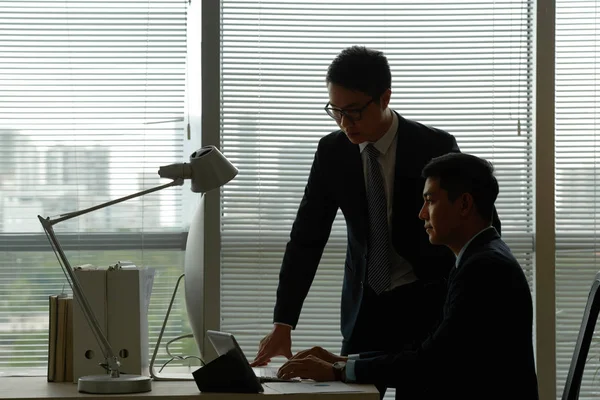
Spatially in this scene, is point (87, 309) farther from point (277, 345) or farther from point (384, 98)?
point (384, 98)

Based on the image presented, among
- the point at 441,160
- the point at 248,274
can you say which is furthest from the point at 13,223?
the point at 441,160

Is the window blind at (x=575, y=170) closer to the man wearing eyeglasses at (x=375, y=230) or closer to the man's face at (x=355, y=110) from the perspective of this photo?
the man wearing eyeglasses at (x=375, y=230)

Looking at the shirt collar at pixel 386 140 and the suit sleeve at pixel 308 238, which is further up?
the shirt collar at pixel 386 140

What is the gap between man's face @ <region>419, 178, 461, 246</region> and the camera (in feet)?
7.13

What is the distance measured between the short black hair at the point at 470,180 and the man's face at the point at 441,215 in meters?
0.02

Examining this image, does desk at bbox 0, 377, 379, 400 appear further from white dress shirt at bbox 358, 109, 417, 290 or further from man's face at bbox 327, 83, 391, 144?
man's face at bbox 327, 83, 391, 144

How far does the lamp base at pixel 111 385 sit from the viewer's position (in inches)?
76.8

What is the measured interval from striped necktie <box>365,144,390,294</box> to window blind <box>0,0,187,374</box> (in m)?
1.13

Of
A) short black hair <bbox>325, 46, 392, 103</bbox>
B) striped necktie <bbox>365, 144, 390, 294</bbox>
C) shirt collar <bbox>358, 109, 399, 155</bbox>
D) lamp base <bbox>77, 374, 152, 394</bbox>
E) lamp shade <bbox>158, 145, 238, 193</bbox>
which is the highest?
short black hair <bbox>325, 46, 392, 103</bbox>

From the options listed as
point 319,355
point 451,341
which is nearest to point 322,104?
point 319,355

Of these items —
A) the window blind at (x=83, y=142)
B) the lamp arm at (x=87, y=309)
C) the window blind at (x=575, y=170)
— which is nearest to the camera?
the lamp arm at (x=87, y=309)

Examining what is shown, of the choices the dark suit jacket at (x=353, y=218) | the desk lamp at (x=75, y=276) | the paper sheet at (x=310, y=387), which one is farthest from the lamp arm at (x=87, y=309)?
the dark suit jacket at (x=353, y=218)

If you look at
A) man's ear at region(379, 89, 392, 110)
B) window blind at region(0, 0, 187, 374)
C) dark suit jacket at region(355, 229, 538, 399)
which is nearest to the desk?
dark suit jacket at region(355, 229, 538, 399)

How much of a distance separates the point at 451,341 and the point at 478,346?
65 mm
